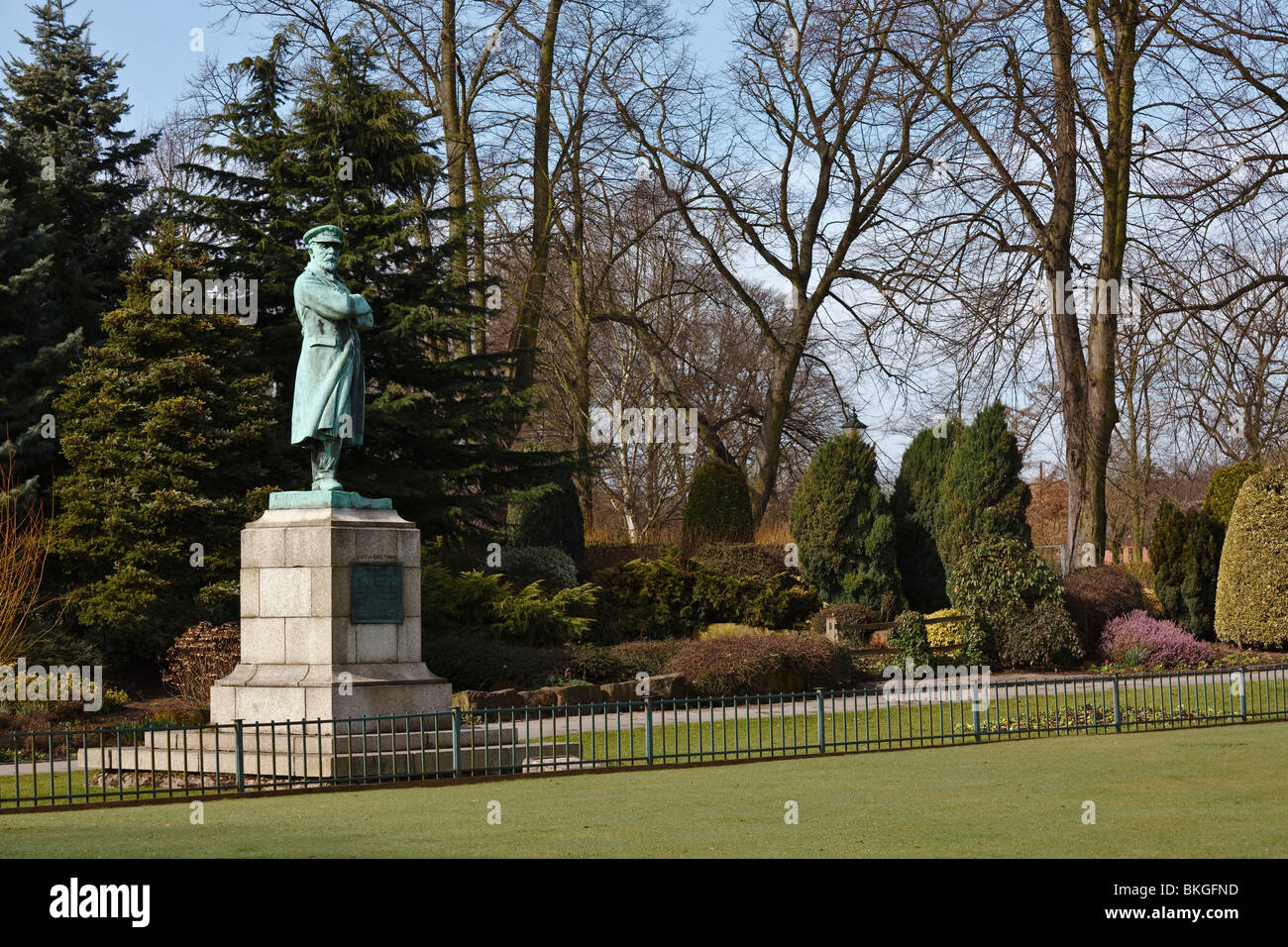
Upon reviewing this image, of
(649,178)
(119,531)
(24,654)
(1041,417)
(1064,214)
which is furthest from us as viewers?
(649,178)

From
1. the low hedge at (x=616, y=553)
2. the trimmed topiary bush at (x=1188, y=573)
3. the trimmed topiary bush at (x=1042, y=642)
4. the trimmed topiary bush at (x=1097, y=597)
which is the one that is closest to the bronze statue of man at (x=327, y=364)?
the trimmed topiary bush at (x=1042, y=642)

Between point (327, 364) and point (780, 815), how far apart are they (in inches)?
312

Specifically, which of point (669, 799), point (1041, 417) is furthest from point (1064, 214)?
point (669, 799)

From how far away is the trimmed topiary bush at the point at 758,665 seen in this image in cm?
2095

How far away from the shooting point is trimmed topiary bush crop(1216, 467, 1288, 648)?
87.5ft

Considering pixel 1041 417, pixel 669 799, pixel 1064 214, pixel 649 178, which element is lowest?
pixel 669 799

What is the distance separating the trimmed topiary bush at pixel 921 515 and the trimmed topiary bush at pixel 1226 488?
5.66m

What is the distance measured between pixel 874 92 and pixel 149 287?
616 inches

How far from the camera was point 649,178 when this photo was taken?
114 ft

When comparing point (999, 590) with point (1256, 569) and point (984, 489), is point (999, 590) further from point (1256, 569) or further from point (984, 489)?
point (1256, 569)

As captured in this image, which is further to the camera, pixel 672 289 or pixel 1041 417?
pixel 672 289

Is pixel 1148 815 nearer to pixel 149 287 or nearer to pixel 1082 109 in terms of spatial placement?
pixel 149 287

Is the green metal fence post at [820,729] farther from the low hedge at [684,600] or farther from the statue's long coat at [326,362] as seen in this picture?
the low hedge at [684,600]

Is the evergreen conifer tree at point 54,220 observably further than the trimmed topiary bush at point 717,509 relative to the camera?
No
